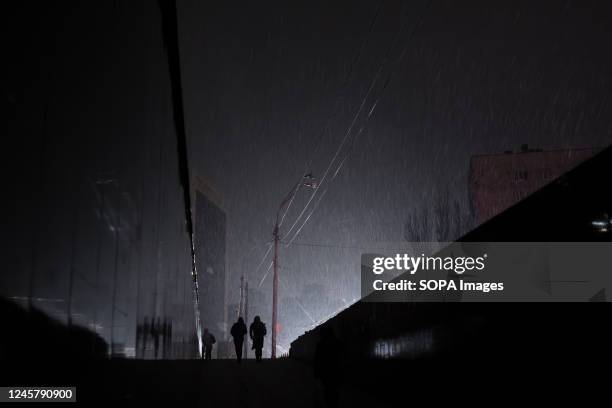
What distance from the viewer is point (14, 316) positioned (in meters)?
3.84

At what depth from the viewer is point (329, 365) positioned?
31.1 ft

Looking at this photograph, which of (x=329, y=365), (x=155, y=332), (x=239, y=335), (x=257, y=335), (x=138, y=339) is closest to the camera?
(x=138, y=339)

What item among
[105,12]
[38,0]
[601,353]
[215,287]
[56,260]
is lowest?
[601,353]

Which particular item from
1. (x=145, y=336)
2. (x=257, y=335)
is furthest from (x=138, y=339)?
(x=257, y=335)

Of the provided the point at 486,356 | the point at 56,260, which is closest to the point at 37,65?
the point at 56,260

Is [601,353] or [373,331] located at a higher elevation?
[373,331]

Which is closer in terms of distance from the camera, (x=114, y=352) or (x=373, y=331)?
(x=114, y=352)

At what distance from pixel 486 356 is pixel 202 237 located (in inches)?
6730

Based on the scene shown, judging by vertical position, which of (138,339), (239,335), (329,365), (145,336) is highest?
(239,335)

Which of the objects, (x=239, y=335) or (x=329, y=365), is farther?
(x=239, y=335)

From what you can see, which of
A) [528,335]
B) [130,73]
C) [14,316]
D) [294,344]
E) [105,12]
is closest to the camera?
[14,316]

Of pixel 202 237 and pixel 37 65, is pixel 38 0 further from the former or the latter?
pixel 202 237

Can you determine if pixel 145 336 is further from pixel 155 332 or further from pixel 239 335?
pixel 239 335

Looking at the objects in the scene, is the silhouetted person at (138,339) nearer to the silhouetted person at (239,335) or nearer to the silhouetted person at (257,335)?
the silhouetted person at (239,335)
